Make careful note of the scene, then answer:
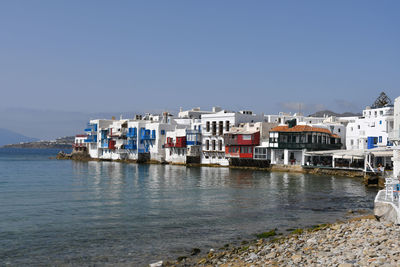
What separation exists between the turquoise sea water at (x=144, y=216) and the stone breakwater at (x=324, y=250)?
235cm

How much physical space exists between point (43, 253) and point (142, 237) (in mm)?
5106

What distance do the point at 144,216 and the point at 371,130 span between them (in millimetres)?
50872

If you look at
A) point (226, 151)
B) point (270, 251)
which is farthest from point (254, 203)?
point (226, 151)

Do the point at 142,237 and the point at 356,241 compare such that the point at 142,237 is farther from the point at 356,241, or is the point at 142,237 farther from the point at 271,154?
the point at 271,154

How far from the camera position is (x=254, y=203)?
35.3m

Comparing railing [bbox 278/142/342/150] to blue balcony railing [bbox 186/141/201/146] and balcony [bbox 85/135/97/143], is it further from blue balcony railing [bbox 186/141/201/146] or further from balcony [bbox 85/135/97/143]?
balcony [bbox 85/135/97/143]

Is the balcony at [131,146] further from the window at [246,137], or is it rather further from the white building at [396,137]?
the white building at [396,137]

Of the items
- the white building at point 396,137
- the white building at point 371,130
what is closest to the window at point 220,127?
the white building at point 371,130

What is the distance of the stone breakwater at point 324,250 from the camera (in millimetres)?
14430

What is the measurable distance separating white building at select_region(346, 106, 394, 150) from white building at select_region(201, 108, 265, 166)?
19739 millimetres

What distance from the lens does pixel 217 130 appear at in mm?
85875

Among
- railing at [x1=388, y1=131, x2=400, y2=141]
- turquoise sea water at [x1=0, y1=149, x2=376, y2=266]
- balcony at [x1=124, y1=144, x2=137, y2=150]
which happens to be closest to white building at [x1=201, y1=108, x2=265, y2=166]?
balcony at [x1=124, y1=144, x2=137, y2=150]

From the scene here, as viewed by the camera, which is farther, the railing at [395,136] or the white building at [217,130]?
the white building at [217,130]

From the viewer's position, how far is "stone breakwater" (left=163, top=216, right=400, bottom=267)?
47.3ft
